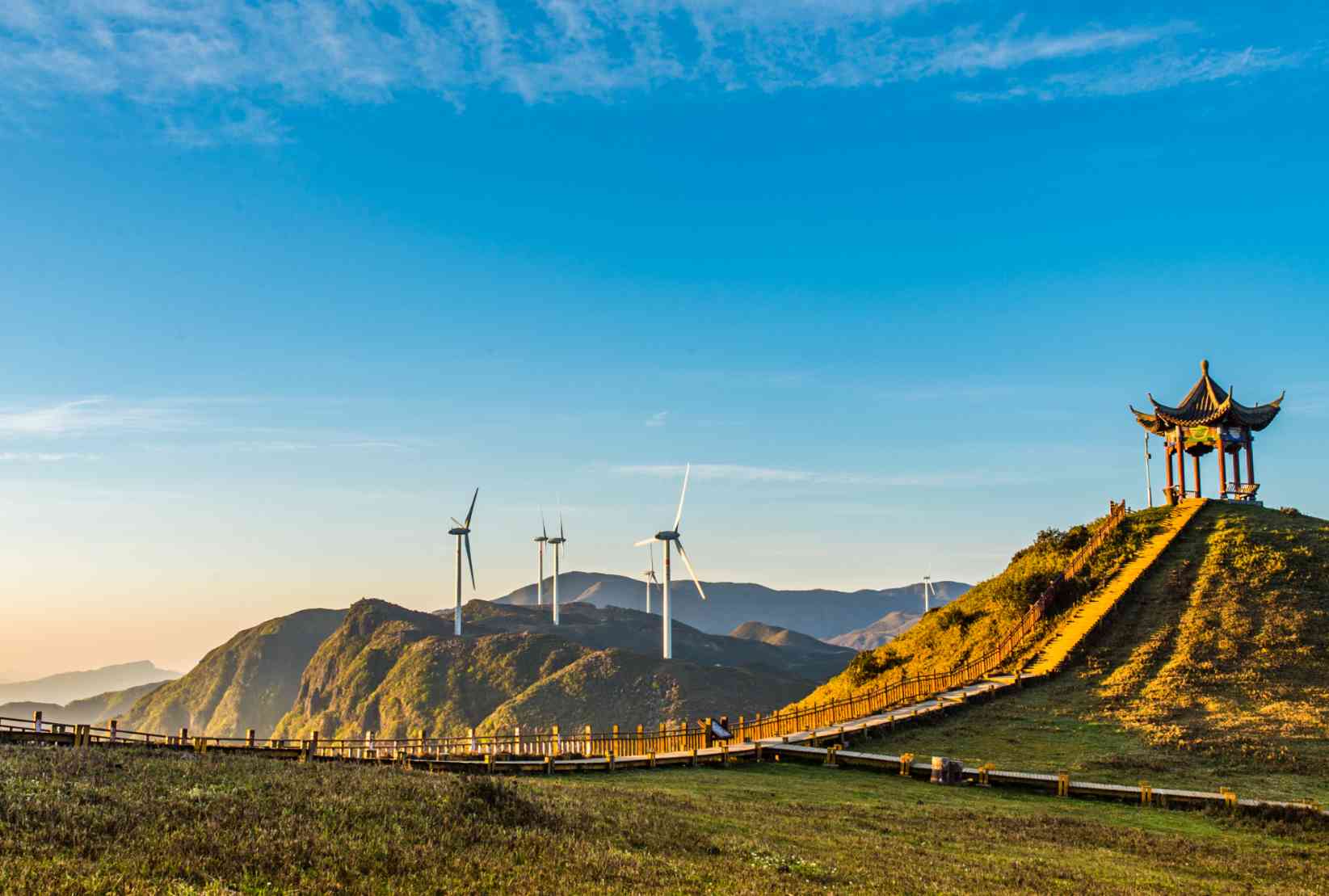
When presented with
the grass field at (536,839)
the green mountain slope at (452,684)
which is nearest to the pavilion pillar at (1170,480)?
the grass field at (536,839)

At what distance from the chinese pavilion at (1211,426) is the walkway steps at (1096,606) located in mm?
4777

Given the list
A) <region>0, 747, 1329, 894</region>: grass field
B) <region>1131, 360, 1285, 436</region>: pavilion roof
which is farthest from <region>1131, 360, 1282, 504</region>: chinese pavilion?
<region>0, 747, 1329, 894</region>: grass field

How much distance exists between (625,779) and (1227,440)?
6625 cm

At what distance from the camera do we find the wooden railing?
35.0m

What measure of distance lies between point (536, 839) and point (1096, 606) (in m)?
Answer: 58.4

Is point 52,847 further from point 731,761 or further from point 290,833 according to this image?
point 731,761

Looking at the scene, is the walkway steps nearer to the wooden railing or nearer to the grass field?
the wooden railing

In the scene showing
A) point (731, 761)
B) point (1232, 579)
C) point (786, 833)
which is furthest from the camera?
point (1232, 579)

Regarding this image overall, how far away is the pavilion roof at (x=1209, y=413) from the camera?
81250mm

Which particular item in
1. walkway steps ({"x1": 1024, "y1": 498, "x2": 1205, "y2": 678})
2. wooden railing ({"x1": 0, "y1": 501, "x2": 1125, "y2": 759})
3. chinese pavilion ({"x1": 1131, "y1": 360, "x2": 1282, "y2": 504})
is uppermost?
chinese pavilion ({"x1": 1131, "y1": 360, "x2": 1282, "y2": 504})

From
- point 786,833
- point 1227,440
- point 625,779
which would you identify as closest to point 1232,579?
point 1227,440

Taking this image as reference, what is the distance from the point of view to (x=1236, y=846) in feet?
98.5

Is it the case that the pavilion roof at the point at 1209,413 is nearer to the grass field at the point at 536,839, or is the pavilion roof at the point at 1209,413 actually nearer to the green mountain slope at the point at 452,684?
the grass field at the point at 536,839

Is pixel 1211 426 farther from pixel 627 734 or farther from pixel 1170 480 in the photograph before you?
pixel 627 734
